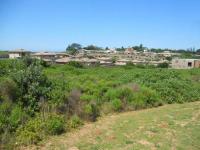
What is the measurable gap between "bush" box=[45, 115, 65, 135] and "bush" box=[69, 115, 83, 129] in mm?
331

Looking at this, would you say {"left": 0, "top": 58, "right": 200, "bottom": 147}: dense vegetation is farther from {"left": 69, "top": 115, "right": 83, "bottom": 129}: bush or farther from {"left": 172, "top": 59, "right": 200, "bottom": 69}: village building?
{"left": 172, "top": 59, "right": 200, "bottom": 69}: village building

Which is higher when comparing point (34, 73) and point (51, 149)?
point (34, 73)

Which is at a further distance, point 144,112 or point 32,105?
point 144,112

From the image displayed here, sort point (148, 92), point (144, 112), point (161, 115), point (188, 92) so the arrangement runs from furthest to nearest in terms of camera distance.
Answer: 1. point (188, 92)
2. point (148, 92)
3. point (144, 112)
4. point (161, 115)

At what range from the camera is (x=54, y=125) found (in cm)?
671

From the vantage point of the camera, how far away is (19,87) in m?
7.57

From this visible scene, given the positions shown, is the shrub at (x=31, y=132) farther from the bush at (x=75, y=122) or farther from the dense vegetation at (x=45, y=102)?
the bush at (x=75, y=122)

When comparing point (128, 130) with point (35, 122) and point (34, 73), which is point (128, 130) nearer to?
point (35, 122)

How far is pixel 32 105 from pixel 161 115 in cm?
437

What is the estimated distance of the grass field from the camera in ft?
19.6

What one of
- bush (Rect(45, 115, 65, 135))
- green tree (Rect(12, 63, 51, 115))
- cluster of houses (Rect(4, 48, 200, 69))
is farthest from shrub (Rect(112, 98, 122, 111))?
cluster of houses (Rect(4, 48, 200, 69))

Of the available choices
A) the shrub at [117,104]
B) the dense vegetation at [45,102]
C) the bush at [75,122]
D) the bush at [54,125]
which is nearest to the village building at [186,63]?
the dense vegetation at [45,102]

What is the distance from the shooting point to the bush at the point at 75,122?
734 centimetres

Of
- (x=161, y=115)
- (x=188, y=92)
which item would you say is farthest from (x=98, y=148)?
(x=188, y=92)
